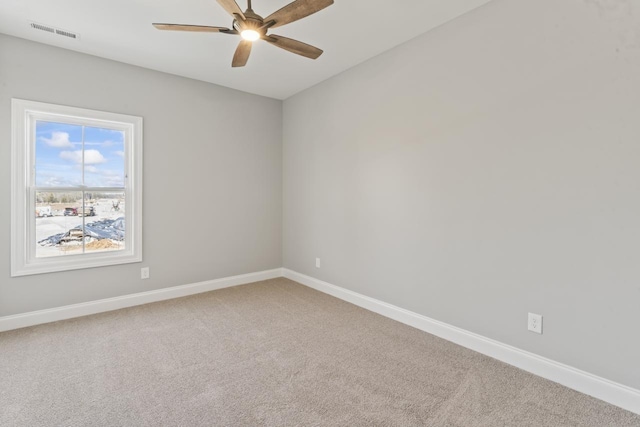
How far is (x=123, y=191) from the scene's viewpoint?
137 inches

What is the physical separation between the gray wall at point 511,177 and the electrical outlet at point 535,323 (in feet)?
0.14

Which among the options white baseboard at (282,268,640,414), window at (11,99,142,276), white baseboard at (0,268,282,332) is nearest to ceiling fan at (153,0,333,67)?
window at (11,99,142,276)

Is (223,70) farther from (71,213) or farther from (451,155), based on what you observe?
(451,155)

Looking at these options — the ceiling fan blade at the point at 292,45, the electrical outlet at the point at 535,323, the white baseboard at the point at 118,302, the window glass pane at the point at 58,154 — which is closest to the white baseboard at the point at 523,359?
the electrical outlet at the point at 535,323

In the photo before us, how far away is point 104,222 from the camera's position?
340 centimetres

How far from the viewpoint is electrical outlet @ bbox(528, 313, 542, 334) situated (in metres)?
2.12

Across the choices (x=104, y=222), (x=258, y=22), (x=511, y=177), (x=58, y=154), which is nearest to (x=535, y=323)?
(x=511, y=177)

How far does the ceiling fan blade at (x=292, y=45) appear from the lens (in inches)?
85.6

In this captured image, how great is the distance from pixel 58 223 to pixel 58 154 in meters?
0.70

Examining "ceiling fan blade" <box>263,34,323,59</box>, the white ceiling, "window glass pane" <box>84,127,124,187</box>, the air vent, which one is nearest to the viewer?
"ceiling fan blade" <box>263,34,323,59</box>

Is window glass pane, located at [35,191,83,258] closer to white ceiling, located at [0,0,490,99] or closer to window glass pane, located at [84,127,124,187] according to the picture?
window glass pane, located at [84,127,124,187]

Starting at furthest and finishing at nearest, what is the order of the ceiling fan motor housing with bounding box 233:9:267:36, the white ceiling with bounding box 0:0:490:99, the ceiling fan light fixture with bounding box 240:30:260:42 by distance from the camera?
the white ceiling with bounding box 0:0:490:99
the ceiling fan light fixture with bounding box 240:30:260:42
the ceiling fan motor housing with bounding box 233:9:267:36

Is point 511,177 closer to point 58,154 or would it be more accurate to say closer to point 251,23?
point 251,23

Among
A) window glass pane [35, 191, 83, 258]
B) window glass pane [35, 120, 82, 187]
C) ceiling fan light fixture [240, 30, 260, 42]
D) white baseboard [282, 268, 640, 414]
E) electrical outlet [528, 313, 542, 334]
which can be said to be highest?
ceiling fan light fixture [240, 30, 260, 42]
